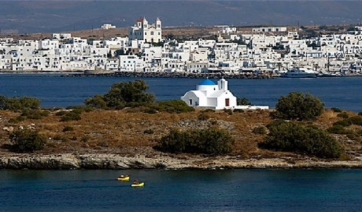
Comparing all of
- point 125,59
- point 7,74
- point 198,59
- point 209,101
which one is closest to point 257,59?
point 198,59

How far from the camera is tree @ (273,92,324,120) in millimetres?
38406

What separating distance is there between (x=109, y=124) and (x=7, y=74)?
4448 inches

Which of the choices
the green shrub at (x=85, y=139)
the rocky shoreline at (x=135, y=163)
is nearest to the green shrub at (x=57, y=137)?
the green shrub at (x=85, y=139)

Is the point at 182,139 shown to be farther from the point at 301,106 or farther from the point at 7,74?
the point at 7,74

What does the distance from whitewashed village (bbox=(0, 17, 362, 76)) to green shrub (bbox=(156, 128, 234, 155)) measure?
104 m

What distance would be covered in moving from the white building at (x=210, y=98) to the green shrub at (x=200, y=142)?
6078 mm

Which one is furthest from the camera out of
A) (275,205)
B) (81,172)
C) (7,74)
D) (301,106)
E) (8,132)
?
(7,74)

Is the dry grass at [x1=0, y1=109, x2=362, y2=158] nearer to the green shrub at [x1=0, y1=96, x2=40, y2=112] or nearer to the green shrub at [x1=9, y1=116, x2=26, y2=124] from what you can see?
the green shrub at [x1=9, y1=116, x2=26, y2=124]

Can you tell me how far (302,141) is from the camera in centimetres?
3375

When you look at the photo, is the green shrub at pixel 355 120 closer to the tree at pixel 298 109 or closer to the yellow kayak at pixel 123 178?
the tree at pixel 298 109

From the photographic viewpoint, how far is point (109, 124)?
3675 cm

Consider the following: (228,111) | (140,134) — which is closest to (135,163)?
(140,134)

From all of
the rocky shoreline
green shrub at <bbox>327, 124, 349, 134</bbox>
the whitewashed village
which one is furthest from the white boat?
the rocky shoreline

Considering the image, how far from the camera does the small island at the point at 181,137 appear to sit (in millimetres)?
32812
